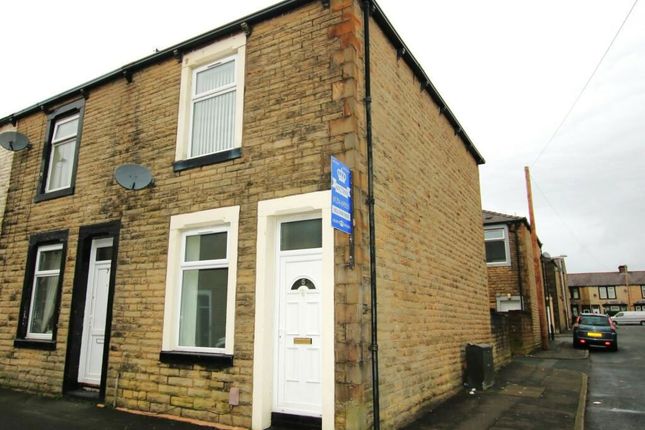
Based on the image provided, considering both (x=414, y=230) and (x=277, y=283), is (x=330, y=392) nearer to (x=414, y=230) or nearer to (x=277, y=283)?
(x=277, y=283)

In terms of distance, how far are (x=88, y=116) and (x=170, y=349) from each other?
5379mm

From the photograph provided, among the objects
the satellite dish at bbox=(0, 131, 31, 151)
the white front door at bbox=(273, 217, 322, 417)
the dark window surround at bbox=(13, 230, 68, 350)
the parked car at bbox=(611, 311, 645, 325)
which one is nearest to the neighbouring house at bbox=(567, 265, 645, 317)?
the parked car at bbox=(611, 311, 645, 325)

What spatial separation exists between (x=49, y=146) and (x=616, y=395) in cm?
1296

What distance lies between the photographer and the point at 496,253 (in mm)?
19438

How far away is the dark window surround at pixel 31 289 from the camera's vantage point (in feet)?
27.8

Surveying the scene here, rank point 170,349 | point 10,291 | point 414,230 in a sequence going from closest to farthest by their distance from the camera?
point 170,349 < point 414,230 < point 10,291

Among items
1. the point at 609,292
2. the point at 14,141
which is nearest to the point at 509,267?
the point at 14,141

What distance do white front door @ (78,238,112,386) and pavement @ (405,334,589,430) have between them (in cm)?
560

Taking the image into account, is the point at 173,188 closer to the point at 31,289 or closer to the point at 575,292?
the point at 31,289

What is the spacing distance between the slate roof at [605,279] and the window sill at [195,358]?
8349 centimetres

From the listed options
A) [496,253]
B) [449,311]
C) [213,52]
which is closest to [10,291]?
[213,52]

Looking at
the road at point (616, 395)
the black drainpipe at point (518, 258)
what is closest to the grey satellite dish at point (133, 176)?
the road at point (616, 395)

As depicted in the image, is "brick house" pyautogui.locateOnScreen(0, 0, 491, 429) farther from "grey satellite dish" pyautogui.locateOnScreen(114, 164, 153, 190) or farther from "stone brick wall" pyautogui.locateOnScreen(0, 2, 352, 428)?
"grey satellite dish" pyautogui.locateOnScreen(114, 164, 153, 190)

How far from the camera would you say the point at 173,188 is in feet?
24.8
